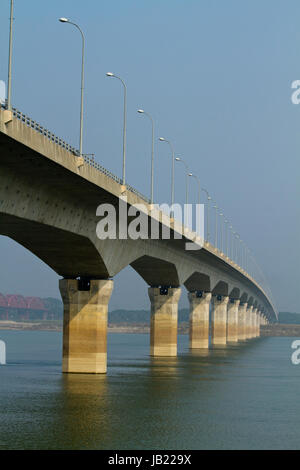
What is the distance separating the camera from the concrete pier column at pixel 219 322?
5974 inches

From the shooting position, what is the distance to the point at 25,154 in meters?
41.8

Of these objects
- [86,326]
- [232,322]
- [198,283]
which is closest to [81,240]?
[86,326]

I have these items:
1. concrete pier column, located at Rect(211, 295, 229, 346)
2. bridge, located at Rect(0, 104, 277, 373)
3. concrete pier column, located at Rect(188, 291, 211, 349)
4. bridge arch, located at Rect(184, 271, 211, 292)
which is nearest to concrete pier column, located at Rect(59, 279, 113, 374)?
bridge, located at Rect(0, 104, 277, 373)

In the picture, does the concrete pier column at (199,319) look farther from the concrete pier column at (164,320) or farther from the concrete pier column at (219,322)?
the concrete pier column at (164,320)

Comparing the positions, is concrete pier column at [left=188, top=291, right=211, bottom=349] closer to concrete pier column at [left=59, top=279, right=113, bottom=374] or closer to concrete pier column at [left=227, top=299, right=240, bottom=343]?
concrete pier column at [left=227, top=299, right=240, bottom=343]

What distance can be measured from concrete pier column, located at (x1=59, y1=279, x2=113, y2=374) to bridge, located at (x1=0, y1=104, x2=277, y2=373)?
76 mm

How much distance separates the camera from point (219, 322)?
15362 centimetres

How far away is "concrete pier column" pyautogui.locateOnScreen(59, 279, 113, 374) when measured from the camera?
66688mm

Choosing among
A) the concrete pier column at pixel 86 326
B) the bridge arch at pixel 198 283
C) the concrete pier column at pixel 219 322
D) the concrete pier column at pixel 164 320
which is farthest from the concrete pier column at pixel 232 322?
the concrete pier column at pixel 86 326

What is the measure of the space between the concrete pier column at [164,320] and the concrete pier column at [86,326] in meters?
31.5
